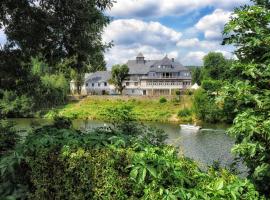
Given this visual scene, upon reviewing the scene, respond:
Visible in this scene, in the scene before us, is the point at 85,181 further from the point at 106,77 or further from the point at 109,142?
the point at 106,77

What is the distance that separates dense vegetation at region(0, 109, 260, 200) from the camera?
478cm

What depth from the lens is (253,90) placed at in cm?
623

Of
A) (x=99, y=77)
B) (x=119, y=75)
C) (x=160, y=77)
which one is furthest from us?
(x=99, y=77)

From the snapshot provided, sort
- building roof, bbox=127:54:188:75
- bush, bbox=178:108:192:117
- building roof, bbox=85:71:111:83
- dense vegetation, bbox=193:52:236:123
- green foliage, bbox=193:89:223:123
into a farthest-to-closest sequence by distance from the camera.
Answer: building roof, bbox=85:71:111:83
building roof, bbox=127:54:188:75
bush, bbox=178:108:192:117
green foliage, bbox=193:89:223:123
dense vegetation, bbox=193:52:236:123

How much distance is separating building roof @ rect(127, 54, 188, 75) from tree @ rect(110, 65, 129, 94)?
5.82m

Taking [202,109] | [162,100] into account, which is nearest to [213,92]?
[202,109]

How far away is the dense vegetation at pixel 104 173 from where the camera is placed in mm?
4777

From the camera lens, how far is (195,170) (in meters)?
5.23

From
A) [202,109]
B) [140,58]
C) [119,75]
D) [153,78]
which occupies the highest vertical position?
[140,58]

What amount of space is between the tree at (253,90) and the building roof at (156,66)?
88.1 meters

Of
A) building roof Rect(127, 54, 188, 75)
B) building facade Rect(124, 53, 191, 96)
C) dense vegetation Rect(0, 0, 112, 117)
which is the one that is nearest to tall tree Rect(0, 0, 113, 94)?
dense vegetation Rect(0, 0, 112, 117)

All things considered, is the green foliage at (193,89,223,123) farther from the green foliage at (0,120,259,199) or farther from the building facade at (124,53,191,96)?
the green foliage at (0,120,259,199)

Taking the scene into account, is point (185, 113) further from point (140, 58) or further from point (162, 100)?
point (140, 58)

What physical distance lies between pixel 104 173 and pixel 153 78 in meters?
90.6
